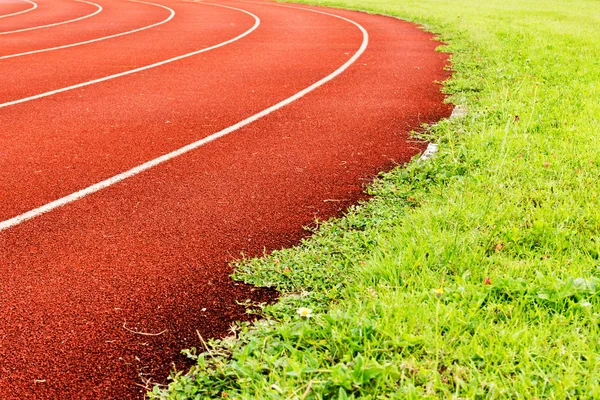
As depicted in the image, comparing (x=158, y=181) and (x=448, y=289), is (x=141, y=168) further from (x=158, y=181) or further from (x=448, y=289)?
(x=448, y=289)

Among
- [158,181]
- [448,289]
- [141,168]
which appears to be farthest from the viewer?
[141,168]

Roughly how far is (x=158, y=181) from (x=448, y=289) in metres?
2.95

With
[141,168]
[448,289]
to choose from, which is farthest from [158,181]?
[448,289]

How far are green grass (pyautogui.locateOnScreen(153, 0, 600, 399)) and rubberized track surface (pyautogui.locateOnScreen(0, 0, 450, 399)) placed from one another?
31cm

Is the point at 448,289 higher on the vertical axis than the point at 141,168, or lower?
higher

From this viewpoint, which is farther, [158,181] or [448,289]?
[158,181]

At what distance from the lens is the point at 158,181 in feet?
17.5

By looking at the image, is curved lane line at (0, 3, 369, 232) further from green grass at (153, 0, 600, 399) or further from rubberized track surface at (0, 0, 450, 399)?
green grass at (153, 0, 600, 399)

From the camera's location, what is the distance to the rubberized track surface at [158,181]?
10.5ft

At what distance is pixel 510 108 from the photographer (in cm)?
683

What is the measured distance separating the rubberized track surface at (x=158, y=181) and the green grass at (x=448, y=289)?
0.31 meters

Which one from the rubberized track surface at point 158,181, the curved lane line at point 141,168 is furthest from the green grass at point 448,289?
the curved lane line at point 141,168

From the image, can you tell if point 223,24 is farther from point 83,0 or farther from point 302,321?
point 302,321

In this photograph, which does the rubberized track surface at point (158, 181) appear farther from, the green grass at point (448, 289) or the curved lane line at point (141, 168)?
the green grass at point (448, 289)
